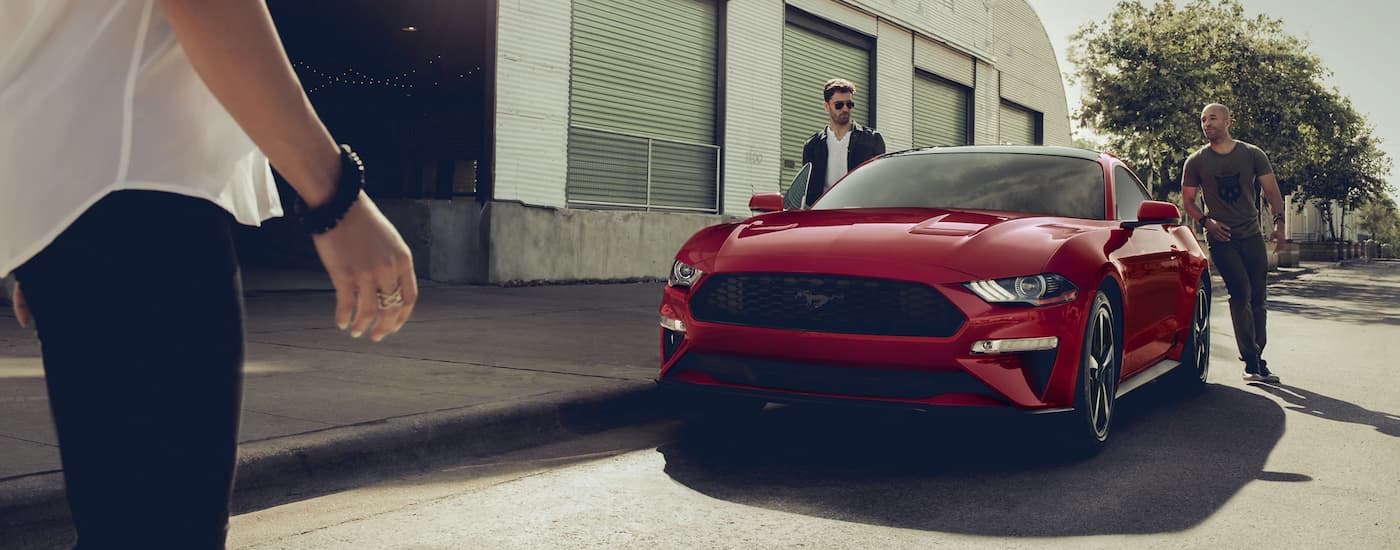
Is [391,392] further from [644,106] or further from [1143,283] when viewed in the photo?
[644,106]

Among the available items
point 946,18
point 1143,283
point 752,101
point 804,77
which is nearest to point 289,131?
point 1143,283

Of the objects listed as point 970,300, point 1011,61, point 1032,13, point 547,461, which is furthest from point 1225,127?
point 1032,13

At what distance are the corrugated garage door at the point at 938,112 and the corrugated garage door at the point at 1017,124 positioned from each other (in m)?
2.17

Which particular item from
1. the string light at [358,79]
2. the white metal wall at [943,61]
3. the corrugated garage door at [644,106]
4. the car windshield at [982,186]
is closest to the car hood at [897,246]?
the car windshield at [982,186]

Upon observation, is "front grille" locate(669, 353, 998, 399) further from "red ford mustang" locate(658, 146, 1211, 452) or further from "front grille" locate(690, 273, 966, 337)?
"front grille" locate(690, 273, 966, 337)

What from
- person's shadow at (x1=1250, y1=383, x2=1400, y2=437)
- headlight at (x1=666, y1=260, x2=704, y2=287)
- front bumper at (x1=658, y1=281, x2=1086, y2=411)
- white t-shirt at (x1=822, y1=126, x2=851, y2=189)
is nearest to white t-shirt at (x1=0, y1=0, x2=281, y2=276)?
front bumper at (x1=658, y1=281, x2=1086, y2=411)

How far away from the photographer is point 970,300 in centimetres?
488

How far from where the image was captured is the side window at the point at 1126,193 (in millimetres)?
6586

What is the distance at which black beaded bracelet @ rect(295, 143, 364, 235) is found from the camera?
1501 mm

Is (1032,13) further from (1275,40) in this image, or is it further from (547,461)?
(547,461)

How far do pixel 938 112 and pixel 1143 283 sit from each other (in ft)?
64.2

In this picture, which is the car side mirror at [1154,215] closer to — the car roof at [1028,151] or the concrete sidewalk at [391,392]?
the car roof at [1028,151]

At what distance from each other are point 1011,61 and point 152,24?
28.6 metres

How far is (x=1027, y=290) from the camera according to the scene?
197 inches
